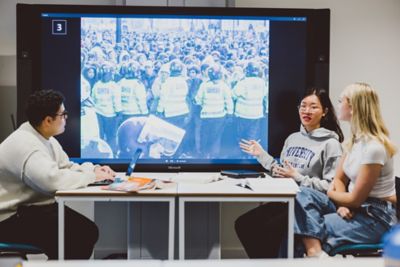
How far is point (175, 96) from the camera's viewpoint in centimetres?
377

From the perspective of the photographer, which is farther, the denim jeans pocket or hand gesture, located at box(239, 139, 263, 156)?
hand gesture, located at box(239, 139, 263, 156)

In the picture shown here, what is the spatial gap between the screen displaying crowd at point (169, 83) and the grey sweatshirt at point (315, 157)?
41 cm

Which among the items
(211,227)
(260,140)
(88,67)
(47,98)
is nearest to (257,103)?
(260,140)

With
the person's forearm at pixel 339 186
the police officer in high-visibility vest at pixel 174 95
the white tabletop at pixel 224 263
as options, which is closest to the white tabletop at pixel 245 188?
the person's forearm at pixel 339 186

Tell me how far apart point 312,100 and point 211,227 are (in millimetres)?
1081

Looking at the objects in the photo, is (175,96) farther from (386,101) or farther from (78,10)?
(386,101)

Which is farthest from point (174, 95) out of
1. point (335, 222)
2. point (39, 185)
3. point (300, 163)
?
point (335, 222)

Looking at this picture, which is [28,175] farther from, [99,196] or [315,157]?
[315,157]

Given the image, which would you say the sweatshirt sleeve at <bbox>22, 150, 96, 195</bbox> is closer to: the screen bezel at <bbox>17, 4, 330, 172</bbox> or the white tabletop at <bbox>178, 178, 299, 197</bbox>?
the white tabletop at <bbox>178, 178, 299, 197</bbox>

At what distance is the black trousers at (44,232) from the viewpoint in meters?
2.90

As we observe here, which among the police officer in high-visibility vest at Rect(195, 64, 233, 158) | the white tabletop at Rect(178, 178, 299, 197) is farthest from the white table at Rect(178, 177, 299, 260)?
the police officer in high-visibility vest at Rect(195, 64, 233, 158)

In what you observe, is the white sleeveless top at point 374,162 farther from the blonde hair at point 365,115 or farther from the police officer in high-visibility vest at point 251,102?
the police officer in high-visibility vest at point 251,102

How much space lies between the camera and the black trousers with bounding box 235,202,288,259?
10.3ft

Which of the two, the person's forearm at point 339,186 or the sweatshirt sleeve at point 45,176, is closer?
the sweatshirt sleeve at point 45,176
